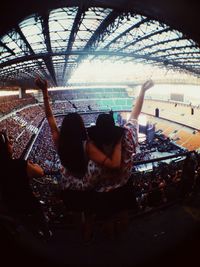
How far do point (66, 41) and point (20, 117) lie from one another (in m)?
0.50

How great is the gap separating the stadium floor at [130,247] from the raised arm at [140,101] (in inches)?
30.1

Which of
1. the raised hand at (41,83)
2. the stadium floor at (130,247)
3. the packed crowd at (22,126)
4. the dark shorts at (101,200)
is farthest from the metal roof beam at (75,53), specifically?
the stadium floor at (130,247)

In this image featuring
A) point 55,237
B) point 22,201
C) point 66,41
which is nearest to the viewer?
point 22,201

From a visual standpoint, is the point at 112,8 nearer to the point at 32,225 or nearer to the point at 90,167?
the point at 90,167

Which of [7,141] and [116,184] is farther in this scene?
[116,184]

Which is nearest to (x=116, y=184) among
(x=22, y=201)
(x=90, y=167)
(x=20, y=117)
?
(x=90, y=167)

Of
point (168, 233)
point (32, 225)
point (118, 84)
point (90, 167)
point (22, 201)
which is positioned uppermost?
point (118, 84)

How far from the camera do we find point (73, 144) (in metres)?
0.92

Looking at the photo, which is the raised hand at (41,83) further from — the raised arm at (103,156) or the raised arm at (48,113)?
the raised arm at (103,156)

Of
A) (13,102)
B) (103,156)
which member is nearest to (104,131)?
(103,156)

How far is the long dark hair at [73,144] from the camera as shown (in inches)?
35.6

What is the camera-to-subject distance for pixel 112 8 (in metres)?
0.83

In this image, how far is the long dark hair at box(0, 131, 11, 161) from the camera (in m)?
0.93

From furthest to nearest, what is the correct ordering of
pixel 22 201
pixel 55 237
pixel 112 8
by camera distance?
1. pixel 55 237
2. pixel 22 201
3. pixel 112 8
